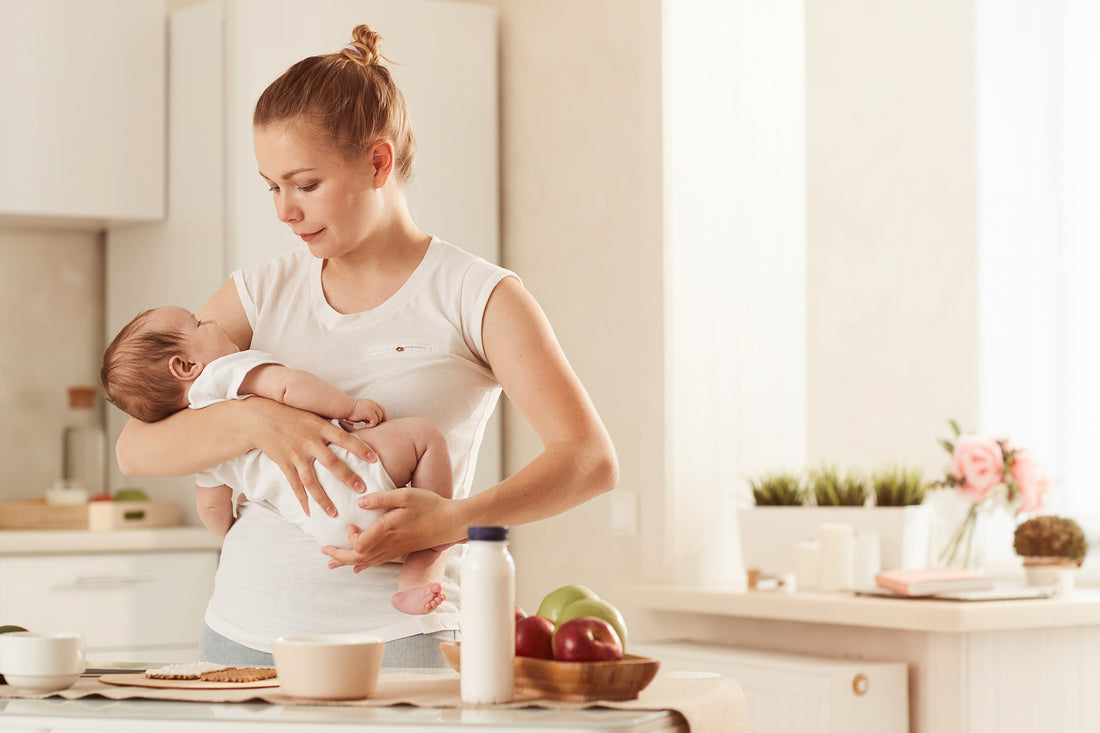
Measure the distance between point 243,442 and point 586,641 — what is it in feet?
1.92

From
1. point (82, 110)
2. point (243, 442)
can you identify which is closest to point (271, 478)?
point (243, 442)

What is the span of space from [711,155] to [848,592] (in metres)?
1.02

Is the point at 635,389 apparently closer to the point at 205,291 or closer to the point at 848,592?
the point at 848,592

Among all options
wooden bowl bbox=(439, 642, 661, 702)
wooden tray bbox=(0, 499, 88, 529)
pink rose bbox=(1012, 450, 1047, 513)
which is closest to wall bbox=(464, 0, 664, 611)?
pink rose bbox=(1012, 450, 1047, 513)

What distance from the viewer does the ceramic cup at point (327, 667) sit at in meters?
1.25

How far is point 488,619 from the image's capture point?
1214 mm

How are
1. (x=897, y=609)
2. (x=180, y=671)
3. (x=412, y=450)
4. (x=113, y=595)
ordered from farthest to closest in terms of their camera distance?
(x=113, y=595), (x=897, y=609), (x=412, y=450), (x=180, y=671)

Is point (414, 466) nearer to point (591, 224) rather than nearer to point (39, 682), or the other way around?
point (39, 682)

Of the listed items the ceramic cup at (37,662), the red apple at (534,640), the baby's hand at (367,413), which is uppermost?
the baby's hand at (367,413)

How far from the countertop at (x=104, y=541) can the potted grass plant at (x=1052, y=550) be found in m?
1.79

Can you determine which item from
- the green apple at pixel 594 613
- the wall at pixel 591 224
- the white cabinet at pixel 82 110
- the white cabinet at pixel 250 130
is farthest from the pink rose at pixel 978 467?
the white cabinet at pixel 82 110

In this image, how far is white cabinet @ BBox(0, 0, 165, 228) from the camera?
3312 millimetres

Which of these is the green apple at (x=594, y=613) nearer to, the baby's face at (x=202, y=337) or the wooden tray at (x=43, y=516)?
the baby's face at (x=202, y=337)

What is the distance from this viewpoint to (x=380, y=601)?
1618mm
